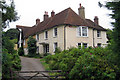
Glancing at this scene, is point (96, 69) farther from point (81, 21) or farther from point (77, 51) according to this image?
point (81, 21)

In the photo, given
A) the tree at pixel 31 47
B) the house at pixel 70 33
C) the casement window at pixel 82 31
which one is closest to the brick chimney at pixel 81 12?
the house at pixel 70 33

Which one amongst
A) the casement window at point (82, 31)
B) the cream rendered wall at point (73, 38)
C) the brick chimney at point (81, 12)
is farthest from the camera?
the brick chimney at point (81, 12)

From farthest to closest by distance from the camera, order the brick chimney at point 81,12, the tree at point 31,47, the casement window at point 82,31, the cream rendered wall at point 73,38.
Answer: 1. the brick chimney at point 81,12
2. the tree at point 31,47
3. the casement window at point 82,31
4. the cream rendered wall at point 73,38

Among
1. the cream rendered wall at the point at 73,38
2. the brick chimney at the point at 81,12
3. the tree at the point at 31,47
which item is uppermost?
the brick chimney at the point at 81,12

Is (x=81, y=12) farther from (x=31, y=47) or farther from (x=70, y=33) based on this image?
(x=31, y=47)

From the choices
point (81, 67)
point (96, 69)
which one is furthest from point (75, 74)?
point (96, 69)

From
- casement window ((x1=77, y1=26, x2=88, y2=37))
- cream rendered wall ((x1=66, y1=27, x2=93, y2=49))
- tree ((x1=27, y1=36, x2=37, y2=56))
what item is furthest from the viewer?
tree ((x1=27, y1=36, x2=37, y2=56))

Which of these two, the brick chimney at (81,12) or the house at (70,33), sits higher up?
the brick chimney at (81,12)

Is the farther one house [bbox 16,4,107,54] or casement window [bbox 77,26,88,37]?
casement window [bbox 77,26,88,37]

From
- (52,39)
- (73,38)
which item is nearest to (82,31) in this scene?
(73,38)

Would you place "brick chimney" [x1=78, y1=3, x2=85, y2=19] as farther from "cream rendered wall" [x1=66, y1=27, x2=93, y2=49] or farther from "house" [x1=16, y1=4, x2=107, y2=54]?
"cream rendered wall" [x1=66, y1=27, x2=93, y2=49]

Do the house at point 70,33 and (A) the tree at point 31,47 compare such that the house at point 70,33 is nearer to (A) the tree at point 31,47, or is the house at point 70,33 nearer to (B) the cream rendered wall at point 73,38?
(B) the cream rendered wall at point 73,38

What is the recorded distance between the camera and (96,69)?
8.32m

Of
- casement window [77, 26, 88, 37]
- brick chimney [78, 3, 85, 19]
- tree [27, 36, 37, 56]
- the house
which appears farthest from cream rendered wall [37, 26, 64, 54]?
brick chimney [78, 3, 85, 19]
